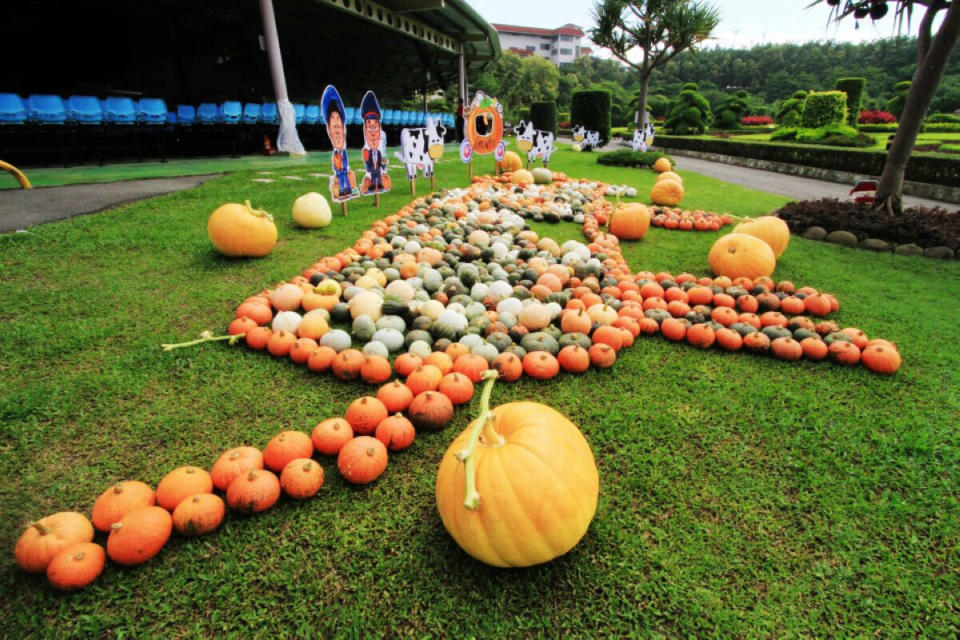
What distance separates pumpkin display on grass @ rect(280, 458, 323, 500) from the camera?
6.61 ft

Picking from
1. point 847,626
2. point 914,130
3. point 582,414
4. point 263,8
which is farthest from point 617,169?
point 847,626

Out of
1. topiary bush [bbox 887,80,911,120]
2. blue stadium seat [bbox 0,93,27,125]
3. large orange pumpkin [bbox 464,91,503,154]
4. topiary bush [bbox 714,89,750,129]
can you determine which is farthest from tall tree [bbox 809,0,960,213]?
topiary bush [bbox 714,89,750,129]

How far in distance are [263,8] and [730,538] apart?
1405cm

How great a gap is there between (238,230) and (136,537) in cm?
369

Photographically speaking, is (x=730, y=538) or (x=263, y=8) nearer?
(x=730, y=538)

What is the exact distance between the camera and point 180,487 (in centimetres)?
191

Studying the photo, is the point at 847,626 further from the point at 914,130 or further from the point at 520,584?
the point at 914,130

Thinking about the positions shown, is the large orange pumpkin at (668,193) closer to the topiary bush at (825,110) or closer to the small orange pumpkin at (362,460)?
the small orange pumpkin at (362,460)

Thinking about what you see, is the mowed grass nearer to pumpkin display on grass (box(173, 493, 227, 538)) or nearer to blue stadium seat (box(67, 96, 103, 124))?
pumpkin display on grass (box(173, 493, 227, 538))

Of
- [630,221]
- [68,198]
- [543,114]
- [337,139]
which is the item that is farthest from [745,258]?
[543,114]

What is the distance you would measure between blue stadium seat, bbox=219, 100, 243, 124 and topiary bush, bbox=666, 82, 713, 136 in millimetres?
31595

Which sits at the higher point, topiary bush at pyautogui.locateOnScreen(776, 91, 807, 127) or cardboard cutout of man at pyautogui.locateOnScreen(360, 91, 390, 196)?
topiary bush at pyautogui.locateOnScreen(776, 91, 807, 127)

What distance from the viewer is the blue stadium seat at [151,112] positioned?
10.9 meters

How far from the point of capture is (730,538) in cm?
191
